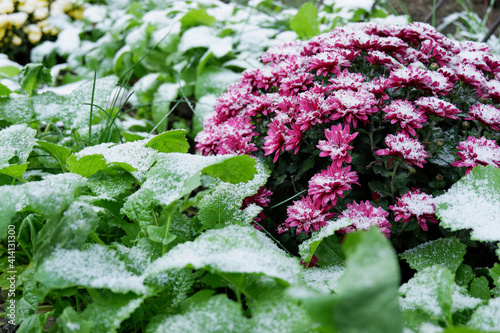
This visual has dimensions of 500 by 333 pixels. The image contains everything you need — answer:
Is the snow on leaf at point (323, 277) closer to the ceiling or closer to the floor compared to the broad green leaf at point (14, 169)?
closer to the floor

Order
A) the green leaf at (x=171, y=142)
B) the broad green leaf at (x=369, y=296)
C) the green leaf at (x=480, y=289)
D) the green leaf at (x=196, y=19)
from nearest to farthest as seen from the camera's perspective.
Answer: the broad green leaf at (x=369, y=296) → the green leaf at (x=480, y=289) → the green leaf at (x=171, y=142) → the green leaf at (x=196, y=19)

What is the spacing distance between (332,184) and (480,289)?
1.42ft

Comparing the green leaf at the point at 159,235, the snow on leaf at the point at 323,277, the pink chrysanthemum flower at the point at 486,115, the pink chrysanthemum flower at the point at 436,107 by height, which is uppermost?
the pink chrysanthemum flower at the point at 436,107

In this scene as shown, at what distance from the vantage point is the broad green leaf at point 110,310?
2.58 feet

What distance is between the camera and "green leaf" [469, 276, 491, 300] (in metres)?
0.96

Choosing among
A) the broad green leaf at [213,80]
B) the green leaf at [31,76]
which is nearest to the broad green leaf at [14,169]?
the green leaf at [31,76]

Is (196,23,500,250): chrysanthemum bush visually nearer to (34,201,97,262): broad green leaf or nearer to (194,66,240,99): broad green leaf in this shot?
(34,201,97,262): broad green leaf

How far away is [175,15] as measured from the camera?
310 centimetres

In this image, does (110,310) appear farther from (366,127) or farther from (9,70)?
(9,70)

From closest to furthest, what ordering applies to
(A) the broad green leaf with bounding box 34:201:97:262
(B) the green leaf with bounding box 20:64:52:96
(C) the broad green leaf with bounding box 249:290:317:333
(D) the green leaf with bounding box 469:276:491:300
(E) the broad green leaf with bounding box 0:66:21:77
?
1. (C) the broad green leaf with bounding box 249:290:317:333
2. (A) the broad green leaf with bounding box 34:201:97:262
3. (D) the green leaf with bounding box 469:276:491:300
4. (B) the green leaf with bounding box 20:64:52:96
5. (E) the broad green leaf with bounding box 0:66:21:77

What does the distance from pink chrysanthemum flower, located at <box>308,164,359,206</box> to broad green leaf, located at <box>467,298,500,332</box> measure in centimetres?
39

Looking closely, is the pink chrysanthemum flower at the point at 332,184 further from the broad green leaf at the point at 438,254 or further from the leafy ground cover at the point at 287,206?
the broad green leaf at the point at 438,254

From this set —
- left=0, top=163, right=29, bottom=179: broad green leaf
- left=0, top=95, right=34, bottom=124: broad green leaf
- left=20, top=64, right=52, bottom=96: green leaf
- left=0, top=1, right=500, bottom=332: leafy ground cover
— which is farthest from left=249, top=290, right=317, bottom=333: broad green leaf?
left=20, top=64, right=52, bottom=96: green leaf

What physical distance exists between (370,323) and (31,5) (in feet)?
13.7
